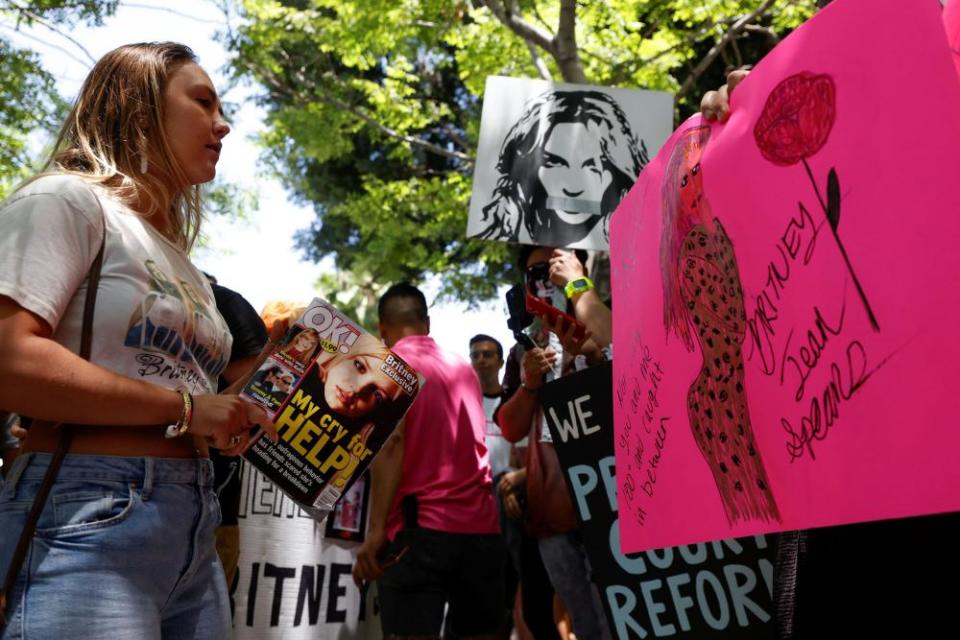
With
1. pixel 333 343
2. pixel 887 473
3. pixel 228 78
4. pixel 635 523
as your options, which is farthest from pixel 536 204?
pixel 228 78

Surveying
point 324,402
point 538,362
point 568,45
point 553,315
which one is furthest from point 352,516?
point 568,45

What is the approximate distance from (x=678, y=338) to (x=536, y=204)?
267 cm

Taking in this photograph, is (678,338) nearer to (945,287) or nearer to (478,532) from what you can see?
(945,287)

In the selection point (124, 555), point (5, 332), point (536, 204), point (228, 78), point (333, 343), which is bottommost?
point (124, 555)

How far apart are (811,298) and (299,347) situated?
4.40ft

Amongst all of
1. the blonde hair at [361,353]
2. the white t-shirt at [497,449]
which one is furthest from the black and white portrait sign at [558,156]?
the white t-shirt at [497,449]

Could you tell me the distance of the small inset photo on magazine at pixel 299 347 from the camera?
2.43m

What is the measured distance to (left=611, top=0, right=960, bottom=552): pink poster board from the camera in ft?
4.07

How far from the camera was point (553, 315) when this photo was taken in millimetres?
3330

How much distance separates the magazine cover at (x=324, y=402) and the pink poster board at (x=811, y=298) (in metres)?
0.64

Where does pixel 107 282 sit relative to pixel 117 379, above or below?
above

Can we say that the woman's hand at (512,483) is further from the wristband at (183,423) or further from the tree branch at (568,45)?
the tree branch at (568,45)

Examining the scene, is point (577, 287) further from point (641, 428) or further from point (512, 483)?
point (512, 483)

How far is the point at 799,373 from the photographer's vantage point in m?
1.52
